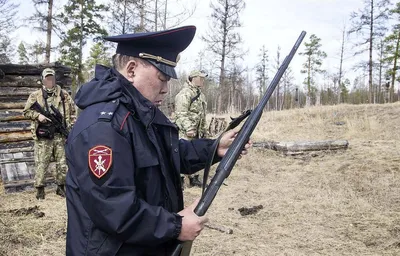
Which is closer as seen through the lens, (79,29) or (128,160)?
(128,160)

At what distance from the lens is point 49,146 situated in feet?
21.3

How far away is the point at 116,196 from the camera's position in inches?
55.7

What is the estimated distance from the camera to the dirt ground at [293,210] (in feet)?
14.7

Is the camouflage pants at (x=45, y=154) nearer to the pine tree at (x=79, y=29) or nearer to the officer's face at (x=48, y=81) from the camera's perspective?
the officer's face at (x=48, y=81)

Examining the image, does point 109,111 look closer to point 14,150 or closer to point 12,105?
point 14,150

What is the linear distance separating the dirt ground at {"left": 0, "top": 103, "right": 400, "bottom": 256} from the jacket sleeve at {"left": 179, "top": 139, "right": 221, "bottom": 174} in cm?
243

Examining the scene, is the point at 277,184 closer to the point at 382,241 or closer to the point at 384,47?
the point at 382,241

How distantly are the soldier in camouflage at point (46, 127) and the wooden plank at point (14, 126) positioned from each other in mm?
2255

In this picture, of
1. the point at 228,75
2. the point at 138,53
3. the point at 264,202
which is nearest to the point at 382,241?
the point at 264,202

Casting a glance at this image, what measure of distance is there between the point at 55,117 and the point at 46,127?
0.27m

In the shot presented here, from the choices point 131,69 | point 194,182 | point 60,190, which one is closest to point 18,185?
point 60,190

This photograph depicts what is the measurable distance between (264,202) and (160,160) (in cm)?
524

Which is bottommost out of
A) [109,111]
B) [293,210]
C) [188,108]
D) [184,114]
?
[293,210]

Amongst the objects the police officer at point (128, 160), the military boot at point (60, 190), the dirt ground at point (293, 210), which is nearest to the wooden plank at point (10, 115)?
the dirt ground at point (293, 210)
